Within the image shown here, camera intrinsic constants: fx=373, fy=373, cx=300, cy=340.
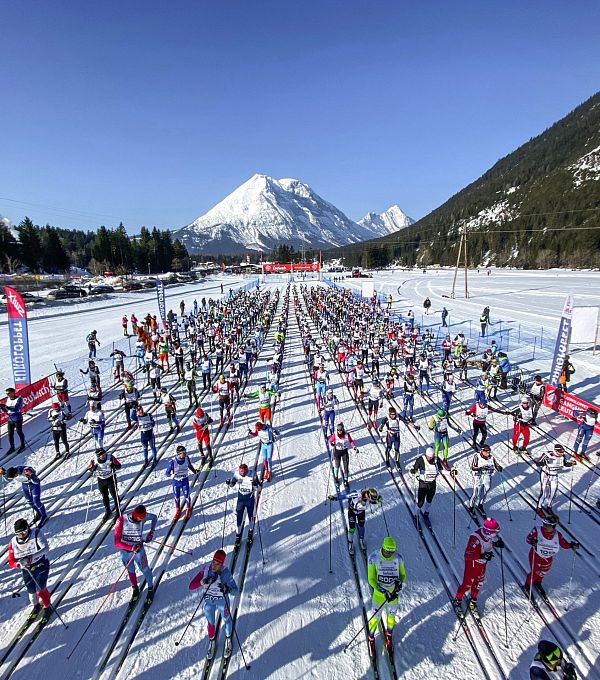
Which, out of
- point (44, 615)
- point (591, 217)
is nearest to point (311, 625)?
point (44, 615)

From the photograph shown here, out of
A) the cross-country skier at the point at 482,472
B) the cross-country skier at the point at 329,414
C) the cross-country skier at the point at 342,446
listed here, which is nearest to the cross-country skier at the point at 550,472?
the cross-country skier at the point at 482,472

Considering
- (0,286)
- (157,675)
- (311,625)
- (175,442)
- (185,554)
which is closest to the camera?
(157,675)

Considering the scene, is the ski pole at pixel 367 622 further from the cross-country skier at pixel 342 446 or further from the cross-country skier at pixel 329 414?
the cross-country skier at pixel 329 414

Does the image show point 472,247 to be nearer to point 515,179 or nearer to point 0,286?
point 515,179

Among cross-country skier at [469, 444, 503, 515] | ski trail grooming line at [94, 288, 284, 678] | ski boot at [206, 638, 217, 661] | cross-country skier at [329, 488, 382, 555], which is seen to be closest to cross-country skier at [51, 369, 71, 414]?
ski trail grooming line at [94, 288, 284, 678]

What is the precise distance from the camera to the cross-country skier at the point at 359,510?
6510 mm

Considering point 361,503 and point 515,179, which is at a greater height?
point 515,179

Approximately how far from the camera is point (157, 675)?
4.85 metres

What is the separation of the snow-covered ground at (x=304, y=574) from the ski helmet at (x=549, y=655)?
1.70m

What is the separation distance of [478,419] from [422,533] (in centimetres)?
407

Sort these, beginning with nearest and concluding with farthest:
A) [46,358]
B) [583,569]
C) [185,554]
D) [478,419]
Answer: [583,569] → [185,554] → [478,419] → [46,358]

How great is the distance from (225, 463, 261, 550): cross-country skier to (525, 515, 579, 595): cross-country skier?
4581 millimetres

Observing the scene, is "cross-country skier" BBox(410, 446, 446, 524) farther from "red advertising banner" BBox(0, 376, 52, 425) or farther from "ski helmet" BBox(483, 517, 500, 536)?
"red advertising banner" BBox(0, 376, 52, 425)

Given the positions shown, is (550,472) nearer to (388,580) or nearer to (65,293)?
(388,580)
